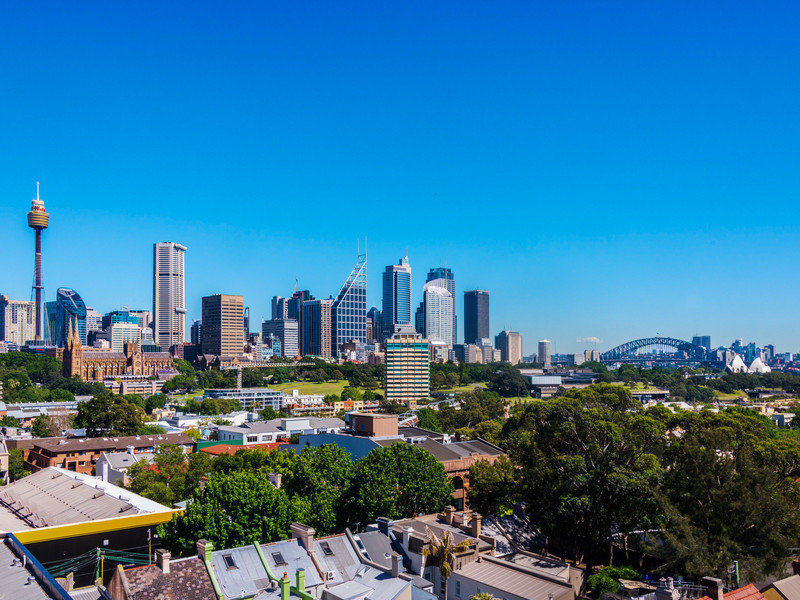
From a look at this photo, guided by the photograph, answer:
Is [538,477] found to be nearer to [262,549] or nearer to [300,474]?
[300,474]

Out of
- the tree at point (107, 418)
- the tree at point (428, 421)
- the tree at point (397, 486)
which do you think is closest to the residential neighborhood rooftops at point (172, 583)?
the tree at point (397, 486)

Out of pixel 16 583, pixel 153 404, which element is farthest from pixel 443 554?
pixel 153 404

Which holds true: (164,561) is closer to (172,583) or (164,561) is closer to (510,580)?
(172,583)

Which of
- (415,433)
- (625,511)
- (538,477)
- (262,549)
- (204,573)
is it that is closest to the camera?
(204,573)

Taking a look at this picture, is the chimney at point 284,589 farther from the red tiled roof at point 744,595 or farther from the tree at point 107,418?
Result: the tree at point 107,418

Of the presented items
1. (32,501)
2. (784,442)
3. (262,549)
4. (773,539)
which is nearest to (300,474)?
(262,549)
